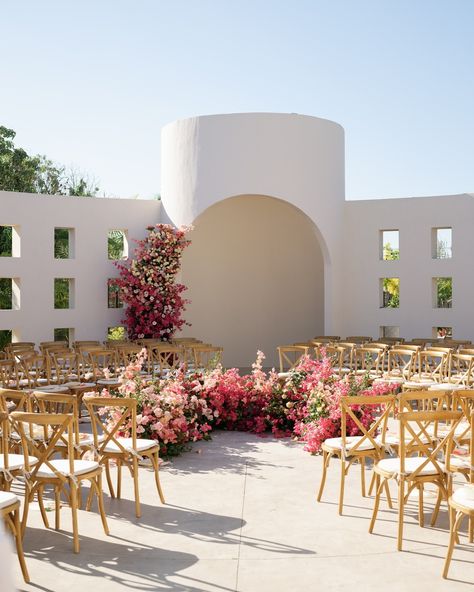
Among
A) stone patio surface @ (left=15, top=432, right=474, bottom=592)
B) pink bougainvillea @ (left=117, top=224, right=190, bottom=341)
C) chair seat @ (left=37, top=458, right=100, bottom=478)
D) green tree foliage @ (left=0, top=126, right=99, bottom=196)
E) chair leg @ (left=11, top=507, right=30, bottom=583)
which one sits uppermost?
green tree foliage @ (left=0, top=126, right=99, bottom=196)

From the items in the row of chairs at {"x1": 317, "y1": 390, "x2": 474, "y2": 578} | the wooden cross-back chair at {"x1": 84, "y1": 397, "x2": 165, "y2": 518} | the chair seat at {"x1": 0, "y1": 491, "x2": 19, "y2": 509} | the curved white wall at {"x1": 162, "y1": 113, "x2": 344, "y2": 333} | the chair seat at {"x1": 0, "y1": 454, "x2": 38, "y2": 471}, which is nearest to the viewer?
the chair seat at {"x1": 0, "y1": 491, "x2": 19, "y2": 509}

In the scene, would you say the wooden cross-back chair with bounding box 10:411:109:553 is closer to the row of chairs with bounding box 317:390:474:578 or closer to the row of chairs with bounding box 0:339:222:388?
the row of chairs with bounding box 317:390:474:578

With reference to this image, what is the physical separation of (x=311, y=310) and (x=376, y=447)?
12.3 metres

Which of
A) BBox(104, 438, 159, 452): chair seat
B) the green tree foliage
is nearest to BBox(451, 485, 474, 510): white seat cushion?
BBox(104, 438, 159, 452): chair seat

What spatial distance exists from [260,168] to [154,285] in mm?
3240

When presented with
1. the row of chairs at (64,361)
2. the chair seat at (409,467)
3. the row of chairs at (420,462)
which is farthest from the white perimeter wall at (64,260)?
the chair seat at (409,467)

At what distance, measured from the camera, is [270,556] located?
496 centimetres

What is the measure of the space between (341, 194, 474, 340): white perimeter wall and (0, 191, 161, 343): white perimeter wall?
4.50 m

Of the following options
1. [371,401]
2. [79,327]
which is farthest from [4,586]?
[79,327]

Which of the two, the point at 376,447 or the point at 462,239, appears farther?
the point at 462,239

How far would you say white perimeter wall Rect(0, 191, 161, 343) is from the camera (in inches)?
576

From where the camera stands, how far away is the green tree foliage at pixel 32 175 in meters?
27.5

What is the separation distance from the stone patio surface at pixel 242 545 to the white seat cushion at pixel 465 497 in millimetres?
423

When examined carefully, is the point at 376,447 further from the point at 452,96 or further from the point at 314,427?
the point at 452,96
